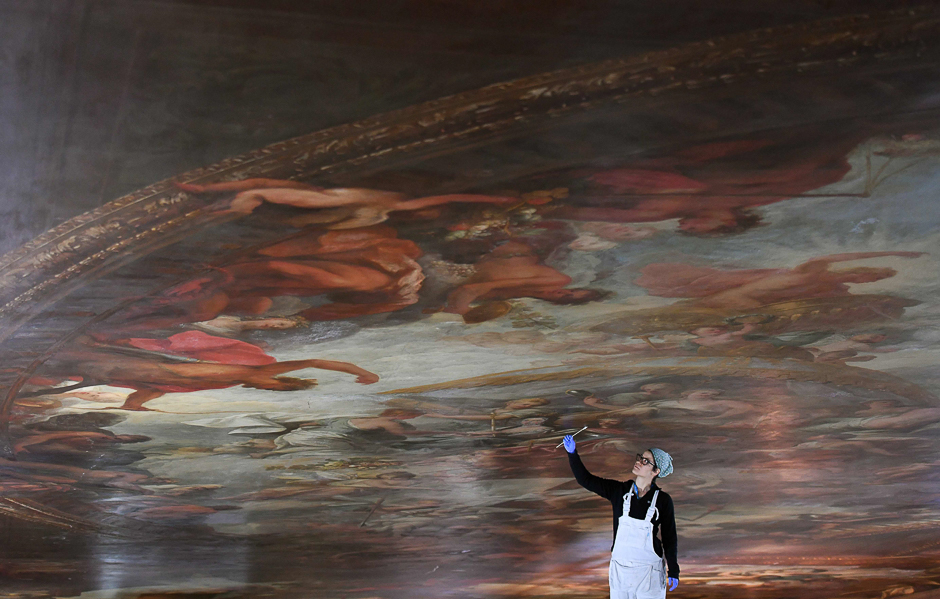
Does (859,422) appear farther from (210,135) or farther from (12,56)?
(12,56)

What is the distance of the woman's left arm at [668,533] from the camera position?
5.82 m

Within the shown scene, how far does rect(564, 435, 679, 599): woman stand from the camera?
5.92m

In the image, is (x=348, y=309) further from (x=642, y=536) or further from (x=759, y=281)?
(x=759, y=281)

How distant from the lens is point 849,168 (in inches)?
194

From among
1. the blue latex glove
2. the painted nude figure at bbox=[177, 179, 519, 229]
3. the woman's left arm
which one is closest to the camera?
the painted nude figure at bbox=[177, 179, 519, 229]

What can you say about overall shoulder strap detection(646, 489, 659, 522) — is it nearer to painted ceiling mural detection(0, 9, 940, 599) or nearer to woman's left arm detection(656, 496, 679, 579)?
woman's left arm detection(656, 496, 679, 579)

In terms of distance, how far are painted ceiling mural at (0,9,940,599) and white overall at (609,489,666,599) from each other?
1.71 meters

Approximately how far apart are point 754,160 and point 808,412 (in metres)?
5.17

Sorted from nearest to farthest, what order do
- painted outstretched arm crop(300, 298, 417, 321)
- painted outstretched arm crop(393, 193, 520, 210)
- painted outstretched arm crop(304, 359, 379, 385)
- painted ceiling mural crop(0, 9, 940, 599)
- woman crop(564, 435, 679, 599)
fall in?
1. painted ceiling mural crop(0, 9, 940, 599)
2. painted outstretched arm crop(393, 193, 520, 210)
3. woman crop(564, 435, 679, 599)
4. painted outstretched arm crop(300, 298, 417, 321)
5. painted outstretched arm crop(304, 359, 379, 385)

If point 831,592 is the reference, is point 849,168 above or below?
above

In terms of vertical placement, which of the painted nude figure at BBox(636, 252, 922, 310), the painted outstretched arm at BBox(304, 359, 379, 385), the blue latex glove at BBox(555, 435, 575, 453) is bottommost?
the blue latex glove at BBox(555, 435, 575, 453)

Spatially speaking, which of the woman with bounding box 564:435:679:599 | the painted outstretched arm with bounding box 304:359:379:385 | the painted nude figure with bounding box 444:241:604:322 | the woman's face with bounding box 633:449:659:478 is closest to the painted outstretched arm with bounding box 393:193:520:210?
the painted nude figure with bounding box 444:241:604:322

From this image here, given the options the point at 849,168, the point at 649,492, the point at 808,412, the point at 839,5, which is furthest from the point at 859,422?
the point at 839,5

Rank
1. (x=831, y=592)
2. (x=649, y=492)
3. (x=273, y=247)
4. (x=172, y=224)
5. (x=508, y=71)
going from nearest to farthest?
(x=508, y=71)
(x=172, y=224)
(x=273, y=247)
(x=649, y=492)
(x=831, y=592)
